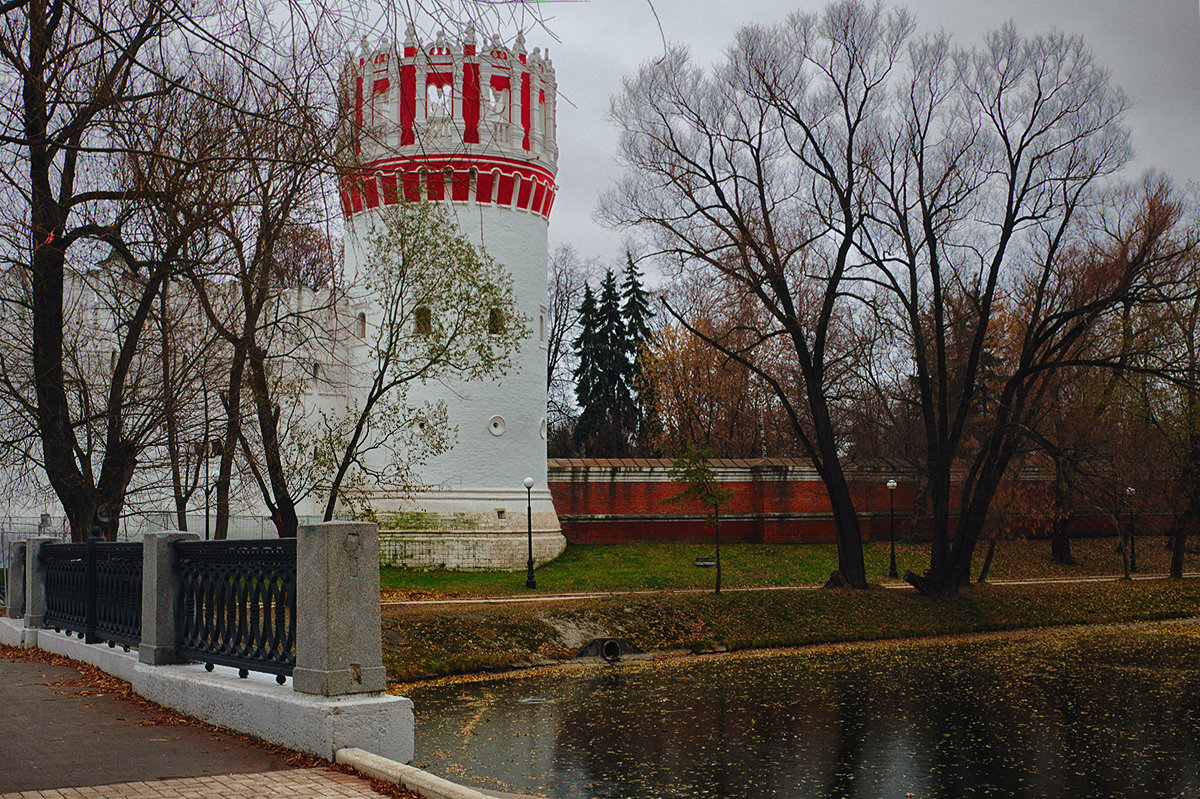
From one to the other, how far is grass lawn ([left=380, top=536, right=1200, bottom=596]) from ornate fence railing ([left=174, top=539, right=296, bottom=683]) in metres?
17.0

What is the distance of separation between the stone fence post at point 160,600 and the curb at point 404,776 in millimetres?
3444

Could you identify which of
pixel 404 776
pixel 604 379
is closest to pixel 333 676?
pixel 404 776

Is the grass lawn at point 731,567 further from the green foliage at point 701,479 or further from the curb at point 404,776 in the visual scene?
the curb at point 404,776

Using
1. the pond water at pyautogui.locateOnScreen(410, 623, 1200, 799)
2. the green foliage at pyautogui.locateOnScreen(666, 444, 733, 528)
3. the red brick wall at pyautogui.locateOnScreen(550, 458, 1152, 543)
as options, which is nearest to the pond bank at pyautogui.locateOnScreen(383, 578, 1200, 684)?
the pond water at pyautogui.locateOnScreen(410, 623, 1200, 799)

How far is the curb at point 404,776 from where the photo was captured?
6785mm

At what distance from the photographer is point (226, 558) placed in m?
9.58

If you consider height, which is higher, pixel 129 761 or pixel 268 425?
pixel 268 425

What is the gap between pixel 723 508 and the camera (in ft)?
130

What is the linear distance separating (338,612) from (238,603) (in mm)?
1935

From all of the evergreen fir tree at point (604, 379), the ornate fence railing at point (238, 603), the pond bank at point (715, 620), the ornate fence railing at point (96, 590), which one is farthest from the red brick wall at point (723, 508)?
the ornate fence railing at point (238, 603)

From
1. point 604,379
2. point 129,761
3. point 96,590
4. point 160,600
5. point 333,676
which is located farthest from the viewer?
point 604,379

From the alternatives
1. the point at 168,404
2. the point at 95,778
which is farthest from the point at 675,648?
the point at 95,778

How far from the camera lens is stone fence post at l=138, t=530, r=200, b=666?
1029 cm

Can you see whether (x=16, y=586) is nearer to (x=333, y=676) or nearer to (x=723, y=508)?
(x=333, y=676)
